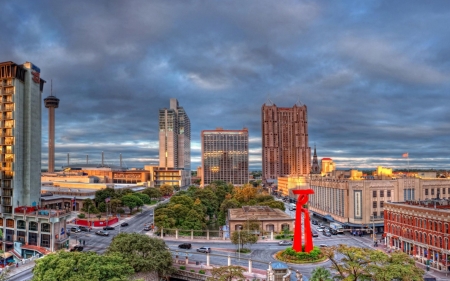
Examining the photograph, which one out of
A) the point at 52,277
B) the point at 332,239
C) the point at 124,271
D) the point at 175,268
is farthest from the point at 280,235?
the point at 52,277

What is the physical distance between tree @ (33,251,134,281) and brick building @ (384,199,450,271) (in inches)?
2098

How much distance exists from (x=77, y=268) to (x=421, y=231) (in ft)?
199

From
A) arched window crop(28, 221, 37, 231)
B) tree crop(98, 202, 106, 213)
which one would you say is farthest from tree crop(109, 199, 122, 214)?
arched window crop(28, 221, 37, 231)

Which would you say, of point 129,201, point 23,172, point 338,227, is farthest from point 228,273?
point 129,201

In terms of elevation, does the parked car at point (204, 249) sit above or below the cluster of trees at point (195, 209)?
below

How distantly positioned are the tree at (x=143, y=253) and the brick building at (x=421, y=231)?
46431 mm

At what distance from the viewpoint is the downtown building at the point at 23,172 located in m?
75.9

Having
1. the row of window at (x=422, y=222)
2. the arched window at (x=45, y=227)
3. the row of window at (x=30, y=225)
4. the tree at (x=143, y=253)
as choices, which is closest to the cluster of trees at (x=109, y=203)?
the row of window at (x=30, y=225)

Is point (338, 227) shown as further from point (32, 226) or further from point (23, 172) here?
point (23, 172)

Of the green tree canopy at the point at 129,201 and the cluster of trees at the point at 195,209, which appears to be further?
the green tree canopy at the point at 129,201

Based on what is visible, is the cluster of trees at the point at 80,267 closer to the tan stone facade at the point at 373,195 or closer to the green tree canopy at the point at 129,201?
the tan stone facade at the point at 373,195

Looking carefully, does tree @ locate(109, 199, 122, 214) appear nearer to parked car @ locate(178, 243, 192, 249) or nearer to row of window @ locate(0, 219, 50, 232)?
row of window @ locate(0, 219, 50, 232)

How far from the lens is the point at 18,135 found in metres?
83.2

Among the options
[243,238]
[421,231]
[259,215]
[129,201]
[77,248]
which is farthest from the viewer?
[129,201]
